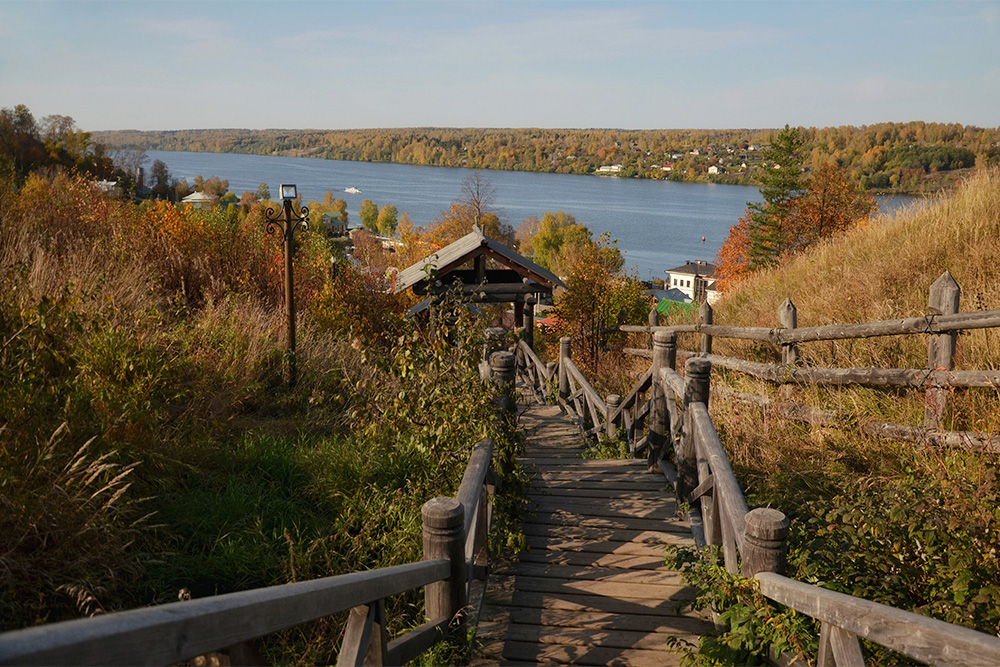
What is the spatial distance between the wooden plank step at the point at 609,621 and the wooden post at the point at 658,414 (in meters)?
2.73

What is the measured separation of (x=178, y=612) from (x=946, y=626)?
1968 mm

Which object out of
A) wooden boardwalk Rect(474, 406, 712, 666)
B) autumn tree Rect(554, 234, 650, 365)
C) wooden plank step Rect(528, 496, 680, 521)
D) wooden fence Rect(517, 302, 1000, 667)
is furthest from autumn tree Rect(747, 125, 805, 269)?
wooden boardwalk Rect(474, 406, 712, 666)

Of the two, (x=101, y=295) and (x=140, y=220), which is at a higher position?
(x=140, y=220)

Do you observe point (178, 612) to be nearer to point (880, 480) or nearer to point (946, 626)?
point (946, 626)

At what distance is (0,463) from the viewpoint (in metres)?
3.84

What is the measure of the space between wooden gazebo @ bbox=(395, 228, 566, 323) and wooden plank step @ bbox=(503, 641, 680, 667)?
370 inches

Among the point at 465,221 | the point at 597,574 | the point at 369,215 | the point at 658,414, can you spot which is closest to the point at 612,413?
the point at 658,414

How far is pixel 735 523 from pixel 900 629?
136cm

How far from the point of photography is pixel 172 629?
129 centimetres

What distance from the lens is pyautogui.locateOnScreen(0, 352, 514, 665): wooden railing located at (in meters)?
1.10

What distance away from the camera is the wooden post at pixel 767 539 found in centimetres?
300

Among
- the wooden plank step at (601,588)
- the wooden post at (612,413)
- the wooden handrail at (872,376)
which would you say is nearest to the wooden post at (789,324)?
the wooden handrail at (872,376)

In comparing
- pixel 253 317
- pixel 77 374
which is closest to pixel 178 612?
pixel 77 374

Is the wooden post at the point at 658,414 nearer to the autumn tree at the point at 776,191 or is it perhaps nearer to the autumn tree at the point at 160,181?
the autumn tree at the point at 776,191
